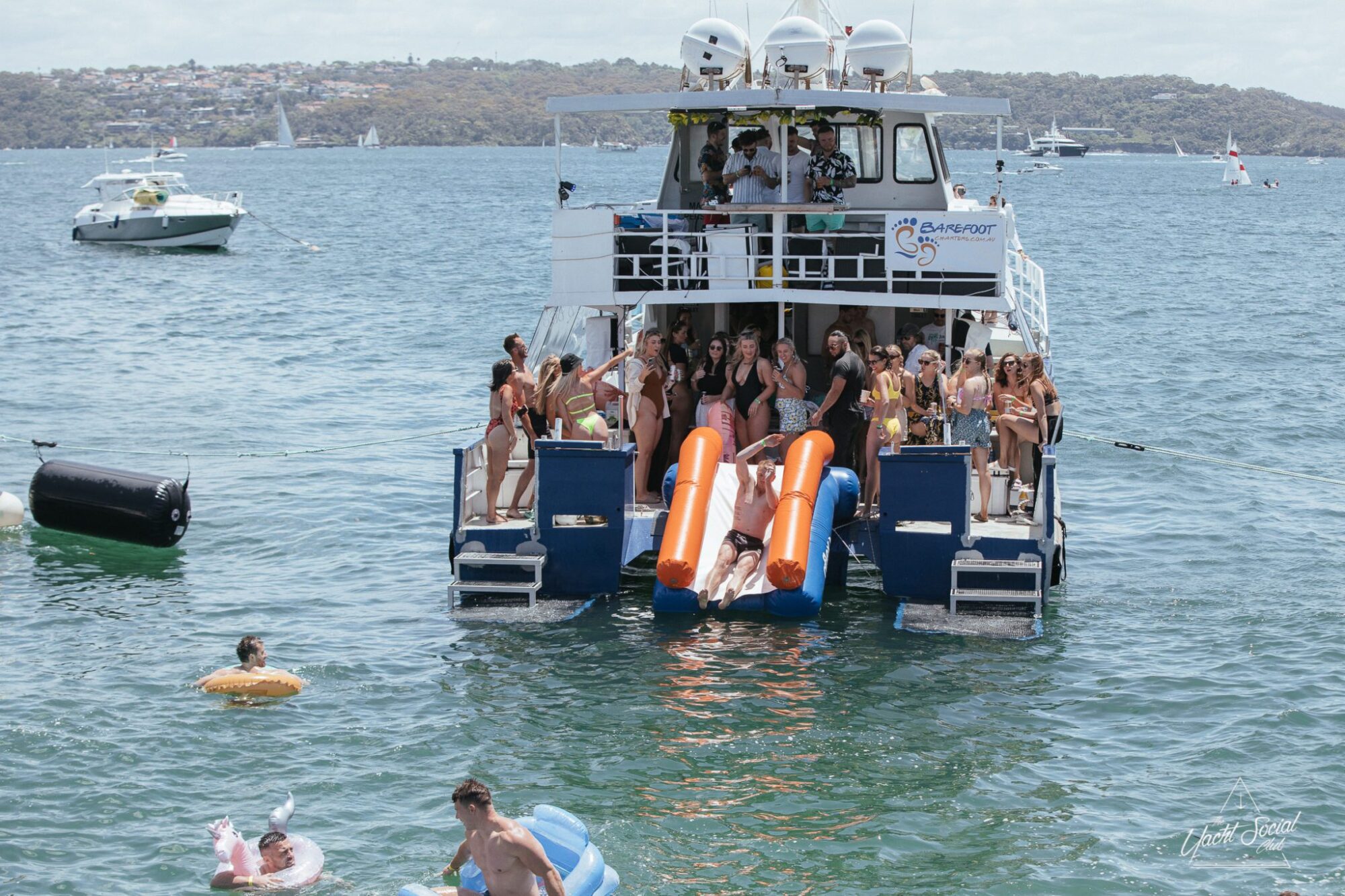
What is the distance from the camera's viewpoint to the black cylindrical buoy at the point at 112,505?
18938mm

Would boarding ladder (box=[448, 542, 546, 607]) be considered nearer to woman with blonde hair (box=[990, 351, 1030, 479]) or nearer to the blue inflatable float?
woman with blonde hair (box=[990, 351, 1030, 479])

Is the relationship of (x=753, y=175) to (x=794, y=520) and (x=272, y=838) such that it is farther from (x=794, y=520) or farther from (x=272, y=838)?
(x=272, y=838)

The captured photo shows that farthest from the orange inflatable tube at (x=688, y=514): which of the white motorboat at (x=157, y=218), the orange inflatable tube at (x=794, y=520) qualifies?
the white motorboat at (x=157, y=218)

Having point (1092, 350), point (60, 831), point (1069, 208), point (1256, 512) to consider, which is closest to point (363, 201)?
point (1069, 208)

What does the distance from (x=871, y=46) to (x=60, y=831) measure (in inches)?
491

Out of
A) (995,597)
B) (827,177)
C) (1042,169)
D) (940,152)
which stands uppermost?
(1042,169)

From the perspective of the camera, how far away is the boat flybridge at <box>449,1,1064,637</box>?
1469 cm

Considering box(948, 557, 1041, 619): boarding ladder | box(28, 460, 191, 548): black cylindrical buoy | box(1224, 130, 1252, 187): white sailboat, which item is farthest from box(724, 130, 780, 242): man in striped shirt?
box(1224, 130, 1252, 187): white sailboat

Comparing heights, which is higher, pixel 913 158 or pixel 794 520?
pixel 913 158

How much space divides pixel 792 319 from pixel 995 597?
15.9 feet

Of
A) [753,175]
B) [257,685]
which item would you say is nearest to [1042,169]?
[753,175]

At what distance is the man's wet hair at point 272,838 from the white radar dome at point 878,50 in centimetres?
1179

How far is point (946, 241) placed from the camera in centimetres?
1625

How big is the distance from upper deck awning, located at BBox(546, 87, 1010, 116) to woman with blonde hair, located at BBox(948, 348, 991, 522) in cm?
283
